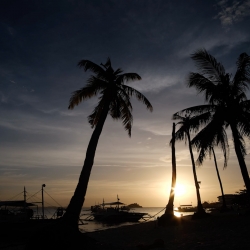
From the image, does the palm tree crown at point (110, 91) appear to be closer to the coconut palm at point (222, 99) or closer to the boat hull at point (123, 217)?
the coconut palm at point (222, 99)

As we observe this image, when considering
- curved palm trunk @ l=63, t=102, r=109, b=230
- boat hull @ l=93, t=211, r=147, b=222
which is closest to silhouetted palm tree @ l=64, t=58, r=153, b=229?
curved palm trunk @ l=63, t=102, r=109, b=230

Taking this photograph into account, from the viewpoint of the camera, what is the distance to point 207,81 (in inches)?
656

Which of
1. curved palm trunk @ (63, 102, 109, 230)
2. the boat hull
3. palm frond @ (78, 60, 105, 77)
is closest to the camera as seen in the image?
curved palm trunk @ (63, 102, 109, 230)

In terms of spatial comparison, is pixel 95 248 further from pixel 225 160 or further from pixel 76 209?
pixel 225 160

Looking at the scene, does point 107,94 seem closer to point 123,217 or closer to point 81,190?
point 81,190

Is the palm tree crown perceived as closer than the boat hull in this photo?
Yes

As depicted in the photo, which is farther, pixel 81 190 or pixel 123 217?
pixel 123 217

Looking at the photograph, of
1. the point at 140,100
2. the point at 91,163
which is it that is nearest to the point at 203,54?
the point at 140,100

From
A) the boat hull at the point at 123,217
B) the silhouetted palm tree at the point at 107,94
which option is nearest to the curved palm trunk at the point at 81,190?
the silhouetted palm tree at the point at 107,94

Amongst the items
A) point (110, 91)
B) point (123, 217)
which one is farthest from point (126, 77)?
point (123, 217)

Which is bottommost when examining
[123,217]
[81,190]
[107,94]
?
[123,217]

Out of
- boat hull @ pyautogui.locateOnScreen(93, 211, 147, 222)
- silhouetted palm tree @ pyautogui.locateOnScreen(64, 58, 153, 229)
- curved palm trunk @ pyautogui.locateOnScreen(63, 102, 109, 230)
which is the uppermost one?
silhouetted palm tree @ pyautogui.locateOnScreen(64, 58, 153, 229)

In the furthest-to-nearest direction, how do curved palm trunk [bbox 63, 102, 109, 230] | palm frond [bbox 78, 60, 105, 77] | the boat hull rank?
the boat hull < palm frond [bbox 78, 60, 105, 77] < curved palm trunk [bbox 63, 102, 109, 230]

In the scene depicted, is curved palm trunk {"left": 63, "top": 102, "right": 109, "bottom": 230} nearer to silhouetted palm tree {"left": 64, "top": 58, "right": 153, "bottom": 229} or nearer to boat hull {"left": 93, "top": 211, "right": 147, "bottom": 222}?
silhouetted palm tree {"left": 64, "top": 58, "right": 153, "bottom": 229}
